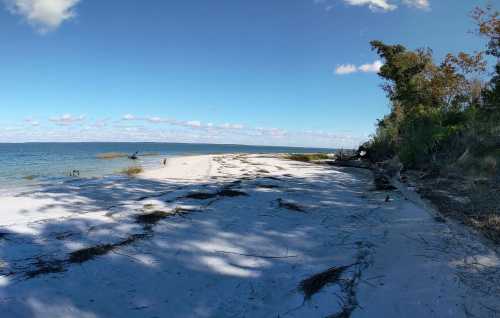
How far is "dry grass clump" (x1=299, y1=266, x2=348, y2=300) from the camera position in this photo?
3139 millimetres

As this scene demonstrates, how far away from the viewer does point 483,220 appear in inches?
198

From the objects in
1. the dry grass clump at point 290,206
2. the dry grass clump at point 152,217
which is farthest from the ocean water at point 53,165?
the dry grass clump at point 290,206

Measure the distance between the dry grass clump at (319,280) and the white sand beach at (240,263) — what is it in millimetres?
11

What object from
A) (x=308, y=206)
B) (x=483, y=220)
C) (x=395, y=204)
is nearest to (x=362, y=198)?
(x=395, y=204)

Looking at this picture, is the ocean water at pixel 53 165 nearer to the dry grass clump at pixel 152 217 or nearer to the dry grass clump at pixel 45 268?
the dry grass clump at pixel 152 217

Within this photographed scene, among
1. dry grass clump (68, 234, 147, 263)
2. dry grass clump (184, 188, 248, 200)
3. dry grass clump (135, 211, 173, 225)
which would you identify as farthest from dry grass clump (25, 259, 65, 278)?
dry grass clump (184, 188, 248, 200)

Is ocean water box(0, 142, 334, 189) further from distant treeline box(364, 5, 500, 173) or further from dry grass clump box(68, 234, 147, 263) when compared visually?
distant treeline box(364, 5, 500, 173)

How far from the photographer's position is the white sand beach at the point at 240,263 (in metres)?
2.83

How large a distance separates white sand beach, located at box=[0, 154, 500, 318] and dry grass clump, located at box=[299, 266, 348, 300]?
0.01m

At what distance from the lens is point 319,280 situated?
11.0ft

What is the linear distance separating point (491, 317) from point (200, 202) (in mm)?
5389

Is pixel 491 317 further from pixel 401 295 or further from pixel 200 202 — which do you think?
pixel 200 202

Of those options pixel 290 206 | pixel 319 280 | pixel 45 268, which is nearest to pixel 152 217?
pixel 45 268

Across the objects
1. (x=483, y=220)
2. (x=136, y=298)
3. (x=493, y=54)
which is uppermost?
(x=493, y=54)
